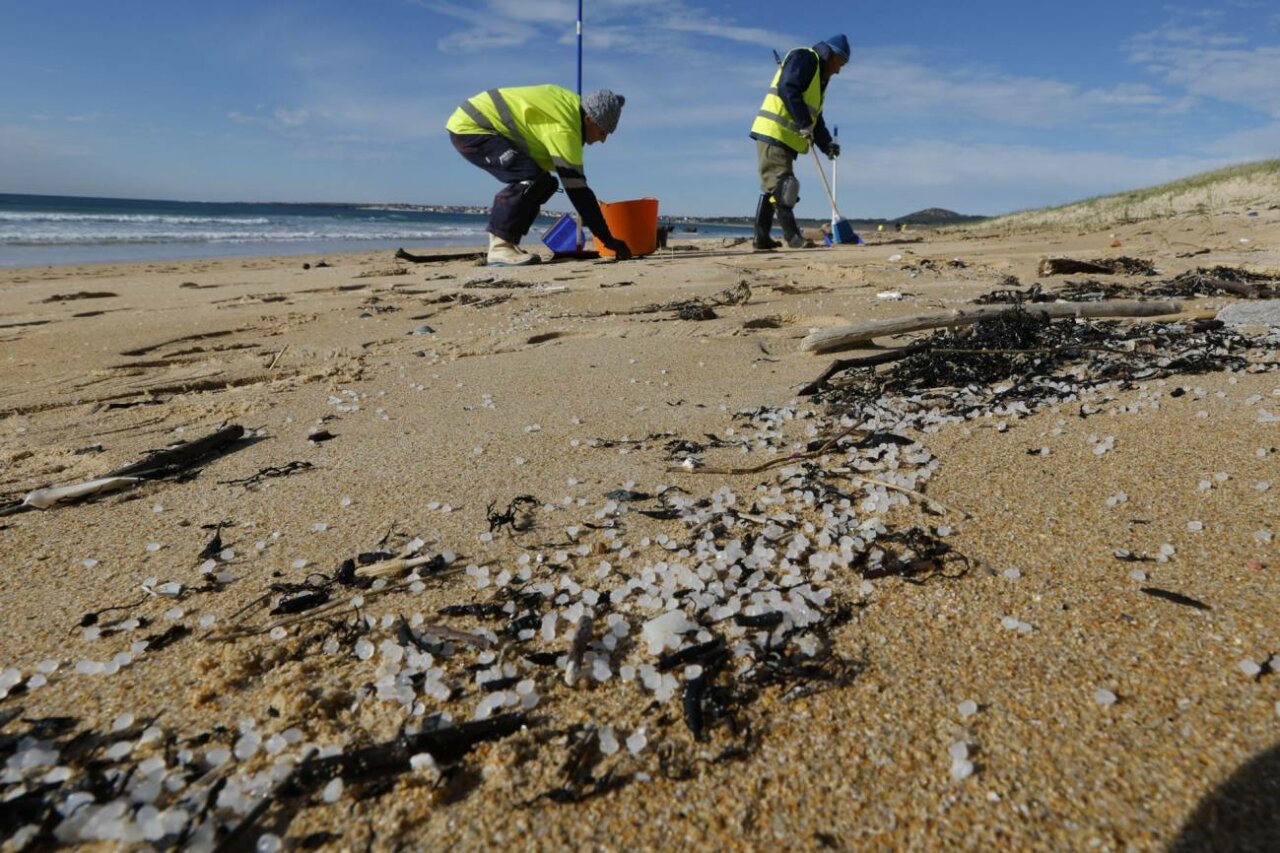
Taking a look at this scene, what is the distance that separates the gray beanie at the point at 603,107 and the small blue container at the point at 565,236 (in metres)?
1.94

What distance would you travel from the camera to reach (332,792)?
46.3 inches

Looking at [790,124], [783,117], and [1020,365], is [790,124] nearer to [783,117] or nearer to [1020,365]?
[783,117]

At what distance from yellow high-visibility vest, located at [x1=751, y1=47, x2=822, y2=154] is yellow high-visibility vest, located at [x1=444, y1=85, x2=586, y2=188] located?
11.5 feet

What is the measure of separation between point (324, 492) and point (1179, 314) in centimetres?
447

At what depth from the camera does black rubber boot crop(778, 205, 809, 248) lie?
34.9 ft

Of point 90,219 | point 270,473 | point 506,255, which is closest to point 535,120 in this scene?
point 506,255

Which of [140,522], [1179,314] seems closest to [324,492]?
[140,522]

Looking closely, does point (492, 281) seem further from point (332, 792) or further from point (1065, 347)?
point (332, 792)

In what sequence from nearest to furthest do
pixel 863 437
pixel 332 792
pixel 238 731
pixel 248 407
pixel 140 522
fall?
pixel 332 792 → pixel 238 731 → pixel 140 522 → pixel 863 437 → pixel 248 407

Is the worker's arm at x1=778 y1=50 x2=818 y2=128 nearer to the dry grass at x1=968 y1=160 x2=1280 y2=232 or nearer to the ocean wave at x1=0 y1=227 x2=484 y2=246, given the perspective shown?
the dry grass at x1=968 y1=160 x2=1280 y2=232

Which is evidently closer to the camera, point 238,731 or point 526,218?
point 238,731

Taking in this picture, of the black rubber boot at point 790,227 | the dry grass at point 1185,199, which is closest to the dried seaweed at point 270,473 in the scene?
the black rubber boot at point 790,227

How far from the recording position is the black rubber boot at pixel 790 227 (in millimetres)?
10641

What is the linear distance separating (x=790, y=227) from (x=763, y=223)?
42 cm
